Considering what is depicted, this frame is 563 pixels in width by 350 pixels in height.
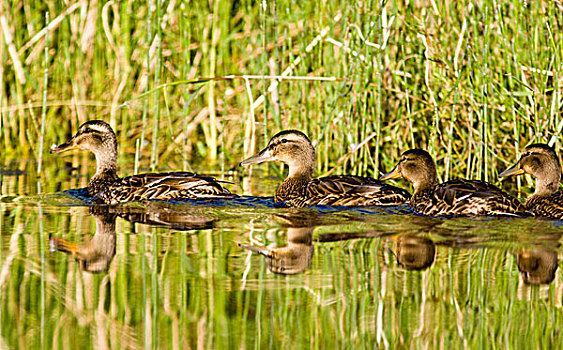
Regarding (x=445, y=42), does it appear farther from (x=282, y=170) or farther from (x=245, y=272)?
(x=245, y=272)

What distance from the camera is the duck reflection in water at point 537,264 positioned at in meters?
4.91

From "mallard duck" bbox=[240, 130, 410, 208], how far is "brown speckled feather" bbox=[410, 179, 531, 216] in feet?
1.39

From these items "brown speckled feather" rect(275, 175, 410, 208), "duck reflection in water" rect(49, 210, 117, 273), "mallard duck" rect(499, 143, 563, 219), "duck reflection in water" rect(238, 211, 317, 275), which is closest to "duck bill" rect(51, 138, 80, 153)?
"brown speckled feather" rect(275, 175, 410, 208)

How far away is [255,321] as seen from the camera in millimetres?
4250

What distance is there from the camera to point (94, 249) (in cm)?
576

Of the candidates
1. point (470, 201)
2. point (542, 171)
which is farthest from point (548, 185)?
point (470, 201)

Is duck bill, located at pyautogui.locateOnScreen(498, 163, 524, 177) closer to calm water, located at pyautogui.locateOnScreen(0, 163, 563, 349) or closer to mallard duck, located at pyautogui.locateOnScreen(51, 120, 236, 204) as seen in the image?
calm water, located at pyautogui.locateOnScreen(0, 163, 563, 349)

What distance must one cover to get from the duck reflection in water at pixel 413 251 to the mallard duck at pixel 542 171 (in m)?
Result: 1.13

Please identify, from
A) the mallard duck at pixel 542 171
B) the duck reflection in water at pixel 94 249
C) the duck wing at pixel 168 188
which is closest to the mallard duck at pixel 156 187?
the duck wing at pixel 168 188

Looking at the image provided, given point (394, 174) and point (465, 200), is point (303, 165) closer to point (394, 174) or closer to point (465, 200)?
point (394, 174)

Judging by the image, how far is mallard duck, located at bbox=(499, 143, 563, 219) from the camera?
6758 mm

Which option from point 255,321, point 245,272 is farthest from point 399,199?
point 255,321

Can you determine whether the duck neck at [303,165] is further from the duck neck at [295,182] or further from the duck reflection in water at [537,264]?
the duck reflection in water at [537,264]

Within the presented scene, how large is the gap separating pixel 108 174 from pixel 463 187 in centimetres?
329
